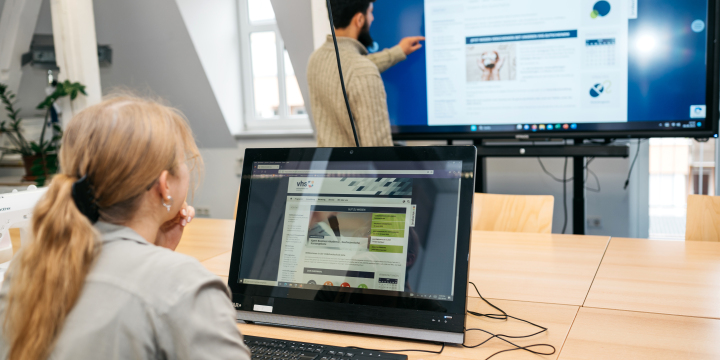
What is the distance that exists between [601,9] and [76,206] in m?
2.39

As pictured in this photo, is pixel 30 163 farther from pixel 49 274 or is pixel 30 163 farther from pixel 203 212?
pixel 49 274

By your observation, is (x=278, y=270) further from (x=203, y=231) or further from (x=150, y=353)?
(x=203, y=231)

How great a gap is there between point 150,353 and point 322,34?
2969mm

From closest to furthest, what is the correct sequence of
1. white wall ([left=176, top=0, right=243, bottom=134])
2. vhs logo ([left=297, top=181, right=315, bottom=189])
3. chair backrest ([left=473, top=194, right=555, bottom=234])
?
1. vhs logo ([left=297, top=181, right=315, bottom=189])
2. chair backrest ([left=473, top=194, right=555, bottom=234])
3. white wall ([left=176, top=0, right=243, bottom=134])

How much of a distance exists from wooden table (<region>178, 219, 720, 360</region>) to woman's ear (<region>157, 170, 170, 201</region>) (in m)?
0.37

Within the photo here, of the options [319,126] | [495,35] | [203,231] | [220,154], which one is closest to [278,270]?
[203,231]

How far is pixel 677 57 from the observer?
229 centimetres

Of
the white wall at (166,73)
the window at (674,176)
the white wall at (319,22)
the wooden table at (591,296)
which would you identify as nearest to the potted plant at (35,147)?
the white wall at (166,73)

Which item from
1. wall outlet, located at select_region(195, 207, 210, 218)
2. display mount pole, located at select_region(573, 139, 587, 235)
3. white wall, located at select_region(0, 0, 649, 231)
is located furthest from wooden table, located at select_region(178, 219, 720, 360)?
wall outlet, located at select_region(195, 207, 210, 218)

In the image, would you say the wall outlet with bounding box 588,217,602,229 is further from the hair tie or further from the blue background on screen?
the hair tie

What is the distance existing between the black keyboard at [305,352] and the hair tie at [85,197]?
0.34 m

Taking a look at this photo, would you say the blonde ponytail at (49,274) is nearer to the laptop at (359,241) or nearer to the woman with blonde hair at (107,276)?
the woman with blonde hair at (107,276)

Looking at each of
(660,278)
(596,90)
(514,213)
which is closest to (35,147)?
(514,213)

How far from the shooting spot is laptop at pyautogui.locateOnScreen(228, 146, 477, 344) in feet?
2.78
